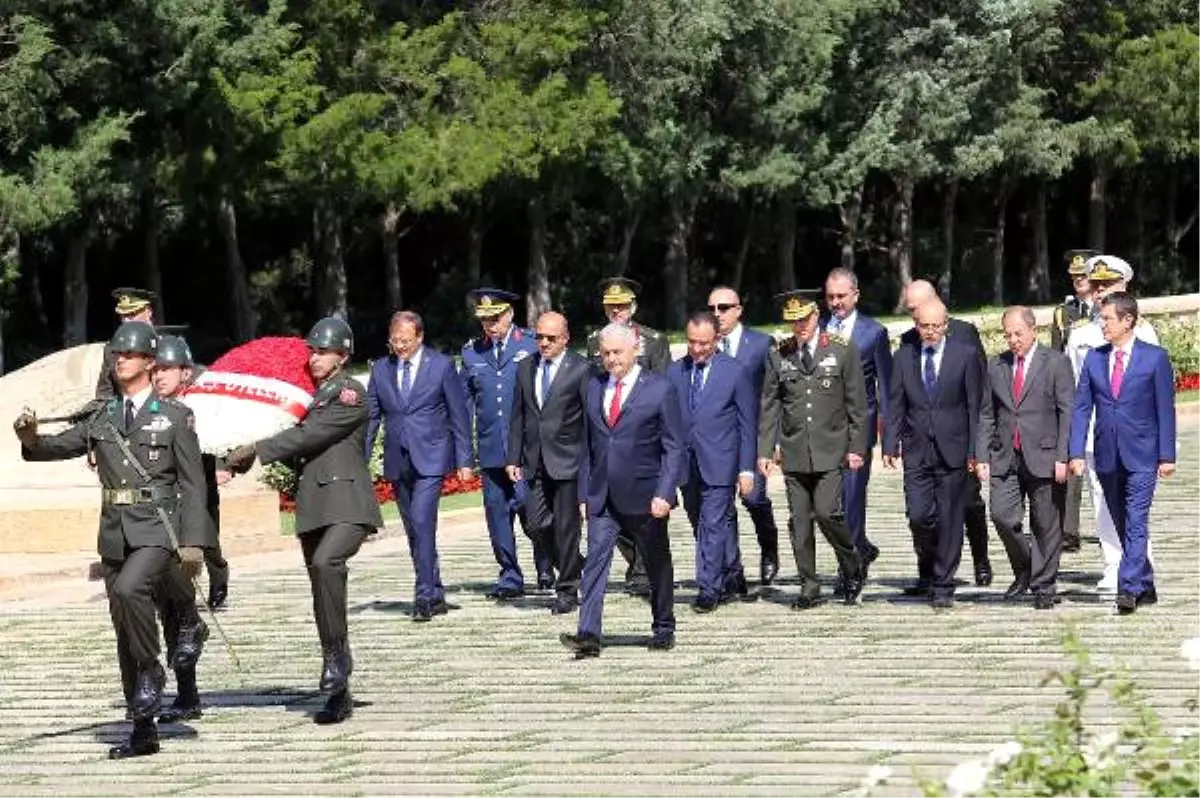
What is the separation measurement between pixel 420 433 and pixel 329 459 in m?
3.16

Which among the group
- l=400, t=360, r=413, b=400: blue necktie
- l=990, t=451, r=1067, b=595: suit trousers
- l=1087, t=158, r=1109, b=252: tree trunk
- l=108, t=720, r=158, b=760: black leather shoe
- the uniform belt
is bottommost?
l=108, t=720, r=158, b=760: black leather shoe

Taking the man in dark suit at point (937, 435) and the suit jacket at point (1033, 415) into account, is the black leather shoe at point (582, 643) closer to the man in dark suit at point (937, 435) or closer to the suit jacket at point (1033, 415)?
the man in dark suit at point (937, 435)

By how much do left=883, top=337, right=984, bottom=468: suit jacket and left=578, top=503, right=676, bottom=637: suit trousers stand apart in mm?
1962

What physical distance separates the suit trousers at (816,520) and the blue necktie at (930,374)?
696mm

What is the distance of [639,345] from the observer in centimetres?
1620

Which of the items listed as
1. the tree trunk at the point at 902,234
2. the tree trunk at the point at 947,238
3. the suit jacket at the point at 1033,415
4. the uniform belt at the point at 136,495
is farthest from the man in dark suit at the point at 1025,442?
→ the tree trunk at the point at 947,238

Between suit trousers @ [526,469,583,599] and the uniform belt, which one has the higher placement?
the uniform belt

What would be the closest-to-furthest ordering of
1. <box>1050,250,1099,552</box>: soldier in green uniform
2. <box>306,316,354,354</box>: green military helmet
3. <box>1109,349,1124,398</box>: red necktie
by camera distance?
1. <box>306,316,354,354</box>: green military helmet
2. <box>1109,349,1124,398</box>: red necktie
3. <box>1050,250,1099,552</box>: soldier in green uniform

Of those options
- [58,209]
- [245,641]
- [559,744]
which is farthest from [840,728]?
[58,209]

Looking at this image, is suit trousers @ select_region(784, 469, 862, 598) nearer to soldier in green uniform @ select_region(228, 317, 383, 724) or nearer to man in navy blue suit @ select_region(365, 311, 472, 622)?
man in navy blue suit @ select_region(365, 311, 472, 622)

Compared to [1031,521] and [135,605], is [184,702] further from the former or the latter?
[1031,521]

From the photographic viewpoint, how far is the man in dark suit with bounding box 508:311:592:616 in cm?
1603

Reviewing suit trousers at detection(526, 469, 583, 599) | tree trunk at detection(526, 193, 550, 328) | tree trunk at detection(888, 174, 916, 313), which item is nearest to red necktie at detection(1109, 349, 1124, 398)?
suit trousers at detection(526, 469, 583, 599)

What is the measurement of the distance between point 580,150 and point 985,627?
3574cm
